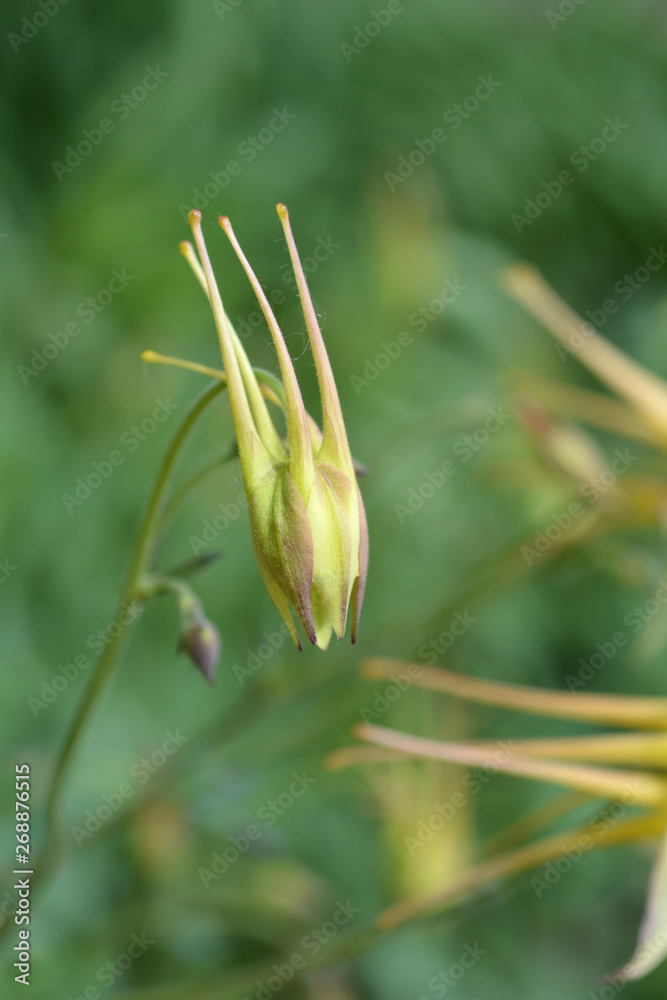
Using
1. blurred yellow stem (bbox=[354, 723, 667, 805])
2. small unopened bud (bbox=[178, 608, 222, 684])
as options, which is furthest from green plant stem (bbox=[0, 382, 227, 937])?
blurred yellow stem (bbox=[354, 723, 667, 805])

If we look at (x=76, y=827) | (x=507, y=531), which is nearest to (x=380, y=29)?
(x=507, y=531)

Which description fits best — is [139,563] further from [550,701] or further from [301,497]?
[550,701]

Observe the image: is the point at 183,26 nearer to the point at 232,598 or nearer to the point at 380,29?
the point at 380,29

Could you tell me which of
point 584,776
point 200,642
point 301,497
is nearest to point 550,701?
point 584,776

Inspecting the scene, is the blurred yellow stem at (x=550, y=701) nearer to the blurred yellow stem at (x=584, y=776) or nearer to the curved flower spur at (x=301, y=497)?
the blurred yellow stem at (x=584, y=776)

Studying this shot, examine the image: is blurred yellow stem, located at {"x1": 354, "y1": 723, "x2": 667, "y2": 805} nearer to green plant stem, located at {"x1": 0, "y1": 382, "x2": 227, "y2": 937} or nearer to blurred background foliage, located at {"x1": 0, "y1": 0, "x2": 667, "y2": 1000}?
blurred background foliage, located at {"x1": 0, "y1": 0, "x2": 667, "y2": 1000}

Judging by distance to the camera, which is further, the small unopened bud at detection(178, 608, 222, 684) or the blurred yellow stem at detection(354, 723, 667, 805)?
the blurred yellow stem at detection(354, 723, 667, 805)
